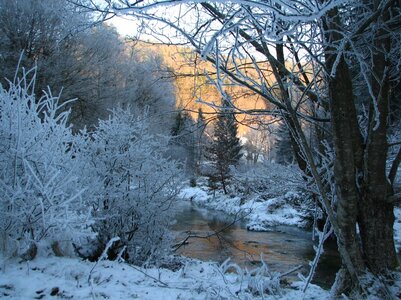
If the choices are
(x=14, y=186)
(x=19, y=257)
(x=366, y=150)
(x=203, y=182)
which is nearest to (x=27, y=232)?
(x=19, y=257)

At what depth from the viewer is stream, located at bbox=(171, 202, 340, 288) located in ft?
29.2

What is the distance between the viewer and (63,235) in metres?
3.70

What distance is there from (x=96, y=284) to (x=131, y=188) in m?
2.99

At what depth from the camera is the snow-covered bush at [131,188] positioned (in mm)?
5695

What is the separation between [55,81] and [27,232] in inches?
462

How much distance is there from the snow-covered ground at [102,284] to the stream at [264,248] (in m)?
3.28

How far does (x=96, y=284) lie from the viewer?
3049 millimetres

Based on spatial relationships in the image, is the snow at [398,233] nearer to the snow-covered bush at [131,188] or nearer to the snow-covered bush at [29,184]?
the snow-covered bush at [131,188]

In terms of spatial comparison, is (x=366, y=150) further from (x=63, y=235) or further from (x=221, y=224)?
(x=221, y=224)

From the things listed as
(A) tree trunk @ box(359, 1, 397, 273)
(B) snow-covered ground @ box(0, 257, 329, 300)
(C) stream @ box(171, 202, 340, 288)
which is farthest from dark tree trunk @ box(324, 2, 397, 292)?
(C) stream @ box(171, 202, 340, 288)

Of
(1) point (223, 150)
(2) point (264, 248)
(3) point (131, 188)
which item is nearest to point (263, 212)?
(2) point (264, 248)

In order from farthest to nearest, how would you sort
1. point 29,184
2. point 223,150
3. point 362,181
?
point 223,150, point 29,184, point 362,181

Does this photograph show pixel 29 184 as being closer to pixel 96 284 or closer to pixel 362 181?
pixel 96 284

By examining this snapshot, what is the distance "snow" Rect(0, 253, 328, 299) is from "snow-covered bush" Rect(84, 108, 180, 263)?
6.59 ft
